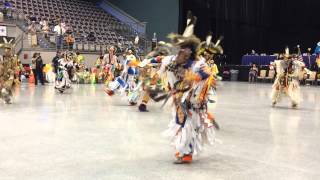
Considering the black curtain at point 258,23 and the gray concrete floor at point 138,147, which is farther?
the black curtain at point 258,23

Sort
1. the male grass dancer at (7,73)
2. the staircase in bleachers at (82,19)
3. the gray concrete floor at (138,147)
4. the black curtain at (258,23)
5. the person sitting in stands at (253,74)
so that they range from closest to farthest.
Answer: the gray concrete floor at (138,147) → the male grass dancer at (7,73) → the staircase in bleachers at (82,19) → the person sitting in stands at (253,74) → the black curtain at (258,23)

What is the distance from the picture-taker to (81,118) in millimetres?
8797

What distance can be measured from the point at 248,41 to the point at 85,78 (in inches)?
454

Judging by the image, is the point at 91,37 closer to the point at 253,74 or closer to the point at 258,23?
the point at 253,74

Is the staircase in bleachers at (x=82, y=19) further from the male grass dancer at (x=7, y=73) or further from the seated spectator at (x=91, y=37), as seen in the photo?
the male grass dancer at (x=7, y=73)

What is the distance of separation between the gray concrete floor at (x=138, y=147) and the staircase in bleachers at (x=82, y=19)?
16.5 meters

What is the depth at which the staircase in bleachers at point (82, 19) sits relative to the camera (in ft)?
84.7

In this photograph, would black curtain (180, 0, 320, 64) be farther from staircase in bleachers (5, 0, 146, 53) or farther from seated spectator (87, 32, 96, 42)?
seated spectator (87, 32, 96, 42)

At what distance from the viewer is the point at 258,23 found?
28.7 m

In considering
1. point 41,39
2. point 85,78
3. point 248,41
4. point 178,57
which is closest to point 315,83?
point 248,41

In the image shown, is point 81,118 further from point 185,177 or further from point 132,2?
point 132,2

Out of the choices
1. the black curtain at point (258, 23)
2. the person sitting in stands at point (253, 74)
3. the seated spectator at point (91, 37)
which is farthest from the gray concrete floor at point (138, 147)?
the black curtain at point (258, 23)

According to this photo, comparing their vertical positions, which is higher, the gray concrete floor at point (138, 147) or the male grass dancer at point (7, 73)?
the male grass dancer at point (7, 73)

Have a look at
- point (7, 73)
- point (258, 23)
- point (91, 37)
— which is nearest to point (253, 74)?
point (258, 23)
